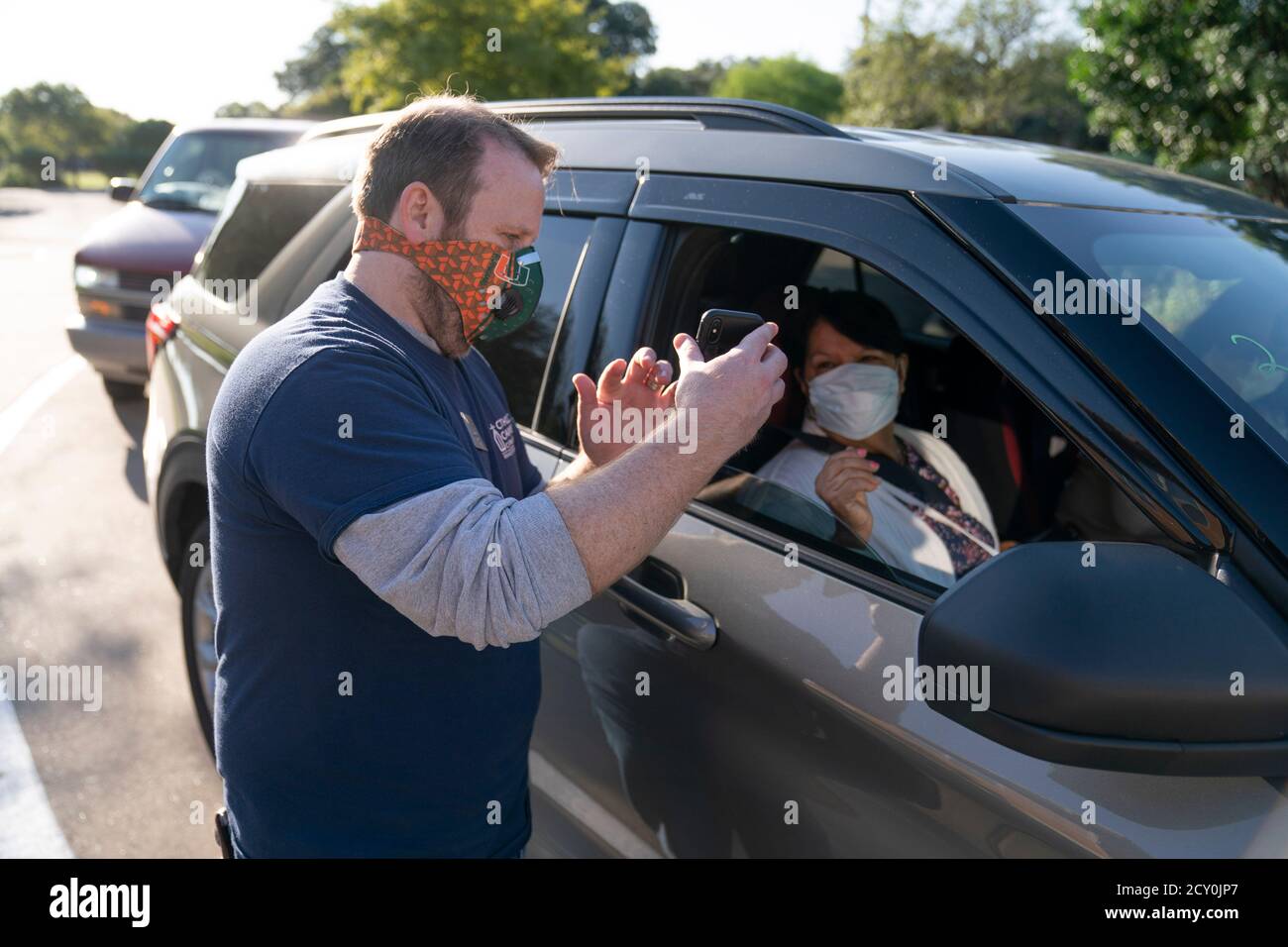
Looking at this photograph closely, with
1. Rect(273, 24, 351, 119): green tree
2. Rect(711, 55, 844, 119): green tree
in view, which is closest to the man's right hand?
Rect(711, 55, 844, 119): green tree

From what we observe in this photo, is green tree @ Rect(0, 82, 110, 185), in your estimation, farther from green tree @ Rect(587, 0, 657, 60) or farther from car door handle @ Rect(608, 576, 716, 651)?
car door handle @ Rect(608, 576, 716, 651)

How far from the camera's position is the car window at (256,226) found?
3.24 m

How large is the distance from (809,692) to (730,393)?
1.98 feet

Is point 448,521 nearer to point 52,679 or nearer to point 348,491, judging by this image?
point 348,491

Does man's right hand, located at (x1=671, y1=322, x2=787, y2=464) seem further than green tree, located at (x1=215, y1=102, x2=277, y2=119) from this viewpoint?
No

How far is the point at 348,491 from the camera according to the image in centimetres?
137

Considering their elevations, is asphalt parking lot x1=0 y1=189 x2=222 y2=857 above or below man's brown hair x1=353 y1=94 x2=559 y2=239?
below

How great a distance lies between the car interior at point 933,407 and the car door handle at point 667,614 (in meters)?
0.22

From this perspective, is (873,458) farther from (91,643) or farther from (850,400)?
(91,643)

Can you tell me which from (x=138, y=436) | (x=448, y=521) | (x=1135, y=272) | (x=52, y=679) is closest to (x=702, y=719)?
(x=448, y=521)

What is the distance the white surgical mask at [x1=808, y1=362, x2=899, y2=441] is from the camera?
2496mm
